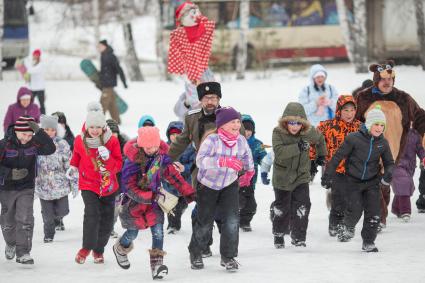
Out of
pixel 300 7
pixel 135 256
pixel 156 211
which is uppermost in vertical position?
pixel 300 7

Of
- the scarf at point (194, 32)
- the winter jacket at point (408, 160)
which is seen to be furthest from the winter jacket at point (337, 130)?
the scarf at point (194, 32)

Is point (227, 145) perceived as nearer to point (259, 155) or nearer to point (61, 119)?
point (259, 155)

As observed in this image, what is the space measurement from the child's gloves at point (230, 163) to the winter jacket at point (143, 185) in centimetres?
36

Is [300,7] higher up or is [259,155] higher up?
[300,7]

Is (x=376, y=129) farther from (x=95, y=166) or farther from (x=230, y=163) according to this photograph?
(x=95, y=166)

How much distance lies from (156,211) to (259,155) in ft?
7.69

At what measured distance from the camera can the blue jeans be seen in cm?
838

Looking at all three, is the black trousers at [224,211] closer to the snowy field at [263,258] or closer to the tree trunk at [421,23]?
the snowy field at [263,258]

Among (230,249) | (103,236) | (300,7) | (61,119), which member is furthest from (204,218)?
(300,7)

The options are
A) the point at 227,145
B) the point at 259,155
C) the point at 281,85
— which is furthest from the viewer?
the point at 281,85

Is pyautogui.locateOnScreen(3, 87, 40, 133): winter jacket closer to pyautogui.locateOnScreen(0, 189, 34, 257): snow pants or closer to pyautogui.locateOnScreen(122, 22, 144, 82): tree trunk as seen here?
pyautogui.locateOnScreen(0, 189, 34, 257): snow pants

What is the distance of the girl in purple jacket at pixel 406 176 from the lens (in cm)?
1109

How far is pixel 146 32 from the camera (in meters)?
49.8

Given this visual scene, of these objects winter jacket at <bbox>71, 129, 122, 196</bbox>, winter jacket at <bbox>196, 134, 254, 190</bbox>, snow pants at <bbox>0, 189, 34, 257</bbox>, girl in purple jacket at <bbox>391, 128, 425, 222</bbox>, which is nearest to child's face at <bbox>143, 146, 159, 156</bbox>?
winter jacket at <bbox>196, 134, 254, 190</bbox>
